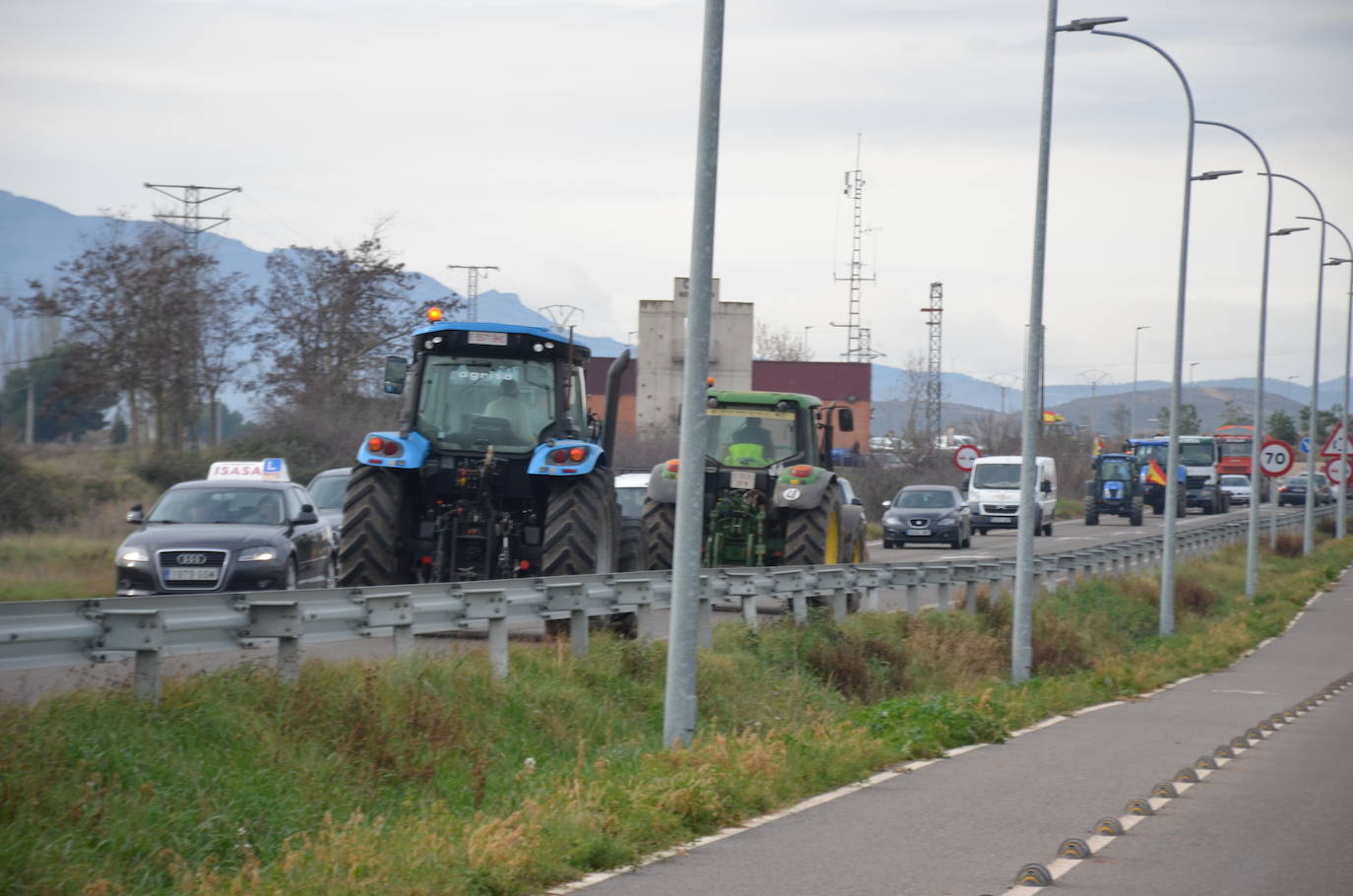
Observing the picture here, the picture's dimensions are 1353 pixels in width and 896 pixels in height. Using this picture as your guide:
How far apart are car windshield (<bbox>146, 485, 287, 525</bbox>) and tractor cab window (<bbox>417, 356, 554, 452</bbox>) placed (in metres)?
2.87

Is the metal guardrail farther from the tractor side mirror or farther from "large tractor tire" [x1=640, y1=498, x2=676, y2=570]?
the tractor side mirror

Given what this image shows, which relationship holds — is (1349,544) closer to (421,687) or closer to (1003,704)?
(1003,704)

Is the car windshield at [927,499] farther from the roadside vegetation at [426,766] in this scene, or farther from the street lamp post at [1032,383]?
the roadside vegetation at [426,766]

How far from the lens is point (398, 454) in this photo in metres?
15.8

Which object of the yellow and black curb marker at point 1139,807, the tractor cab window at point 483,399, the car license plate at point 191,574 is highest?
the tractor cab window at point 483,399

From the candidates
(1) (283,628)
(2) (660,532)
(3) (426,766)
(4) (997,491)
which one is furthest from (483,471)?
(4) (997,491)

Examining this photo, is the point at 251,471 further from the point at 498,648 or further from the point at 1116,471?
the point at 1116,471

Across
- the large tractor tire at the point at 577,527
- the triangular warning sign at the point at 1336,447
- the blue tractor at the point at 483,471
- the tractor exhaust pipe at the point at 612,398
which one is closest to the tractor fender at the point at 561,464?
the blue tractor at the point at 483,471

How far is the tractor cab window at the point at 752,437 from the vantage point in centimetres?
2120

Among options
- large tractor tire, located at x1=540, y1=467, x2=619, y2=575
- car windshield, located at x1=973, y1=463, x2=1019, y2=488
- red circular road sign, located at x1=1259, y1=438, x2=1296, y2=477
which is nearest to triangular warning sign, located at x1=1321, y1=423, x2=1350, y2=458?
red circular road sign, located at x1=1259, y1=438, x2=1296, y2=477

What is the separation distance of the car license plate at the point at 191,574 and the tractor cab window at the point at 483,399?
2605mm

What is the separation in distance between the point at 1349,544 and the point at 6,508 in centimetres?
4195

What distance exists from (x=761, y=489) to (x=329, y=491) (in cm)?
755

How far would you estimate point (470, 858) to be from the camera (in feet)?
24.3
